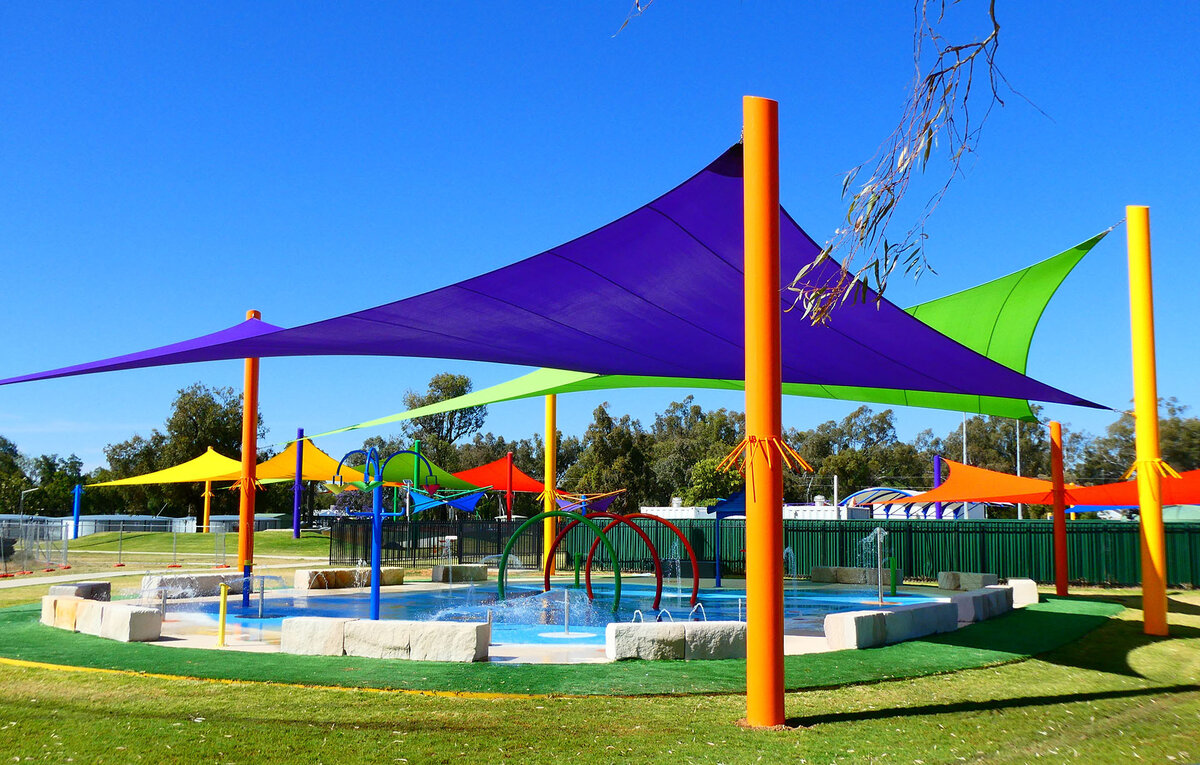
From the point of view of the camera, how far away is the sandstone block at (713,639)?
29.3 ft

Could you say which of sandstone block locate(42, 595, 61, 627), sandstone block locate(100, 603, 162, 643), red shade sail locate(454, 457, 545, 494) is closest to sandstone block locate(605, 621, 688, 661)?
sandstone block locate(100, 603, 162, 643)

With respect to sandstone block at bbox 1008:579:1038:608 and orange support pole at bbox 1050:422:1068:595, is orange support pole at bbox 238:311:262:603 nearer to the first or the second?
sandstone block at bbox 1008:579:1038:608

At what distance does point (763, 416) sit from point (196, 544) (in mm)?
32921

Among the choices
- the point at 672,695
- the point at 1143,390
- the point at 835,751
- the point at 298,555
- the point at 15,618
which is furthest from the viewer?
the point at 298,555

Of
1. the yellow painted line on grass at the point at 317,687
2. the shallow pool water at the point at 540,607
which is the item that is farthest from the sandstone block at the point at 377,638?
the shallow pool water at the point at 540,607

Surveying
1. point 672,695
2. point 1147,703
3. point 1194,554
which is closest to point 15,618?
point 672,695

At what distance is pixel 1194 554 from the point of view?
20.8 metres

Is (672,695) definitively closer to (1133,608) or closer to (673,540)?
(1133,608)

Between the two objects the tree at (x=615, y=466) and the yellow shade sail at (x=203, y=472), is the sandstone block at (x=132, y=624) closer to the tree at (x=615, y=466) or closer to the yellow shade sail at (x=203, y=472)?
the yellow shade sail at (x=203, y=472)

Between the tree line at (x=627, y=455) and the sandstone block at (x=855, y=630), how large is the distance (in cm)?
3429

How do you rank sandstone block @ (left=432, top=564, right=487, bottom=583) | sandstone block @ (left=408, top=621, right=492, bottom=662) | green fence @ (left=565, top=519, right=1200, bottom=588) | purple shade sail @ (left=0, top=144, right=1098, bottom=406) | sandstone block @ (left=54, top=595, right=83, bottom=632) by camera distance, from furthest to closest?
green fence @ (left=565, top=519, right=1200, bottom=588) → sandstone block @ (left=432, top=564, right=487, bottom=583) → sandstone block @ (left=54, top=595, right=83, bottom=632) → sandstone block @ (left=408, top=621, right=492, bottom=662) → purple shade sail @ (left=0, top=144, right=1098, bottom=406)

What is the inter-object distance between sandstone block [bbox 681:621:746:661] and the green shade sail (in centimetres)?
528

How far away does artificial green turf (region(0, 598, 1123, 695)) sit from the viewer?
761 centimetres

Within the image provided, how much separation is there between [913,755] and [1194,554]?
19.1 m
